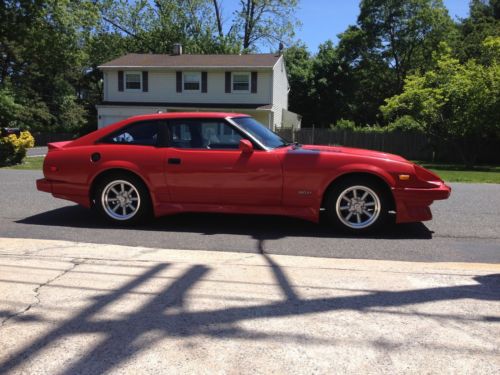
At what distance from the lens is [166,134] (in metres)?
6.38

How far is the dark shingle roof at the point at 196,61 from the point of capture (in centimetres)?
2920

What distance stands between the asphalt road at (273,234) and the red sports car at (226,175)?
281 millimetres

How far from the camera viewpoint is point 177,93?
30000 millimetres

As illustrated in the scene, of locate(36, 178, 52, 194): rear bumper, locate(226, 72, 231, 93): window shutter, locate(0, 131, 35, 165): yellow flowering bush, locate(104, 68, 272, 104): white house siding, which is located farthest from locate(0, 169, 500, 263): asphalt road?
locate(226, 72, 231, 93): window shutter

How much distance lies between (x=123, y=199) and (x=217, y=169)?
1372 millimetres

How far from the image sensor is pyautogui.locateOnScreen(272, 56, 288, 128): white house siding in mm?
29734

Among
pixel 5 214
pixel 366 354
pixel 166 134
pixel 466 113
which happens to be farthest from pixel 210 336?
pixel 466 113

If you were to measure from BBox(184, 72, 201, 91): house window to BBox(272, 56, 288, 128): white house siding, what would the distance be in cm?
470

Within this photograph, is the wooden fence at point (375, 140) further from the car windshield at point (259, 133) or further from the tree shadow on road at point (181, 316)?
the tree shadow on road at point (181, 316)

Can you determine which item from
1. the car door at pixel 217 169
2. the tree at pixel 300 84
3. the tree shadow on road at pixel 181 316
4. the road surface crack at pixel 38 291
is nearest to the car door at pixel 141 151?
the car door at pixel 217 169

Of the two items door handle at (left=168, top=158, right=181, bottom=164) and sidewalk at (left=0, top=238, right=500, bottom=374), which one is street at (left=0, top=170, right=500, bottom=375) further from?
door handle at (left=168, top=158, right=181, bottom=164)

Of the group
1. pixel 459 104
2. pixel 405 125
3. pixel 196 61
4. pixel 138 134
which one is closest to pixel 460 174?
pixel 459 104

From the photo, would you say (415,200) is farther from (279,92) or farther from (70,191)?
(279,92)

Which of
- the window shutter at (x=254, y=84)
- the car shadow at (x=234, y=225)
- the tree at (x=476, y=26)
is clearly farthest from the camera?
the tree at (x=476, y=26)
